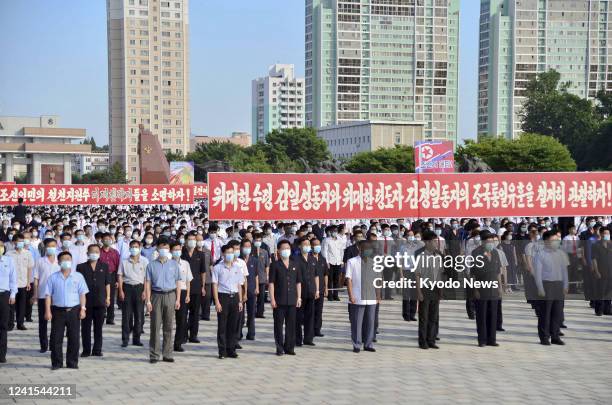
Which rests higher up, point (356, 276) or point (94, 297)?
point (356, 276)

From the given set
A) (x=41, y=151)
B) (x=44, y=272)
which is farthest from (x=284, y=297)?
(x=41, y=151)

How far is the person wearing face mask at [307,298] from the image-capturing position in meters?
12.2

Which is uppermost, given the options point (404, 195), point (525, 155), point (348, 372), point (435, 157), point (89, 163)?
point (89, 163)

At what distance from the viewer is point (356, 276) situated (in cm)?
1177

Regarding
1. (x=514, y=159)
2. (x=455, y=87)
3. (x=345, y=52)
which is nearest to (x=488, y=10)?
(x=455, y=87)

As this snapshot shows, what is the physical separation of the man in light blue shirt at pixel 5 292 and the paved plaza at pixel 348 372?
35 cm

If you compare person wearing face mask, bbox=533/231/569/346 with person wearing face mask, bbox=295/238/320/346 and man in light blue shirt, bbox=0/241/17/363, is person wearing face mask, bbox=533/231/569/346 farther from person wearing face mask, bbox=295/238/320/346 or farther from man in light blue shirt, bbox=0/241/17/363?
man in light blue shirt, bbox=0/241/17/363

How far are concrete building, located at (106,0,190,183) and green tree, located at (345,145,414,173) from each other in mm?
55173

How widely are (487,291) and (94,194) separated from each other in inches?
1133

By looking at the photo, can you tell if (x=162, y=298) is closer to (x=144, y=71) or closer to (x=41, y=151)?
(x=41, y=151)

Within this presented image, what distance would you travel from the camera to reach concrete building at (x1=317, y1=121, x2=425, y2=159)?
124m

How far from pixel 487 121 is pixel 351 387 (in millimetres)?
148388

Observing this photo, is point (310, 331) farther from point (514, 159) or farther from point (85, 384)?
point (514, 159)

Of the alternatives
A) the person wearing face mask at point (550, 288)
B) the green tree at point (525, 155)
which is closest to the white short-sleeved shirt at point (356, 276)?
the person wearing face mask at point (550, 288)
